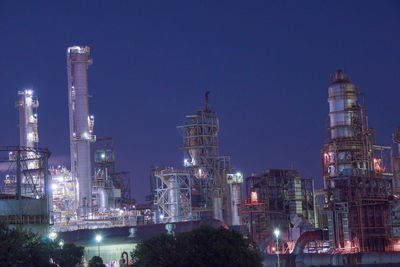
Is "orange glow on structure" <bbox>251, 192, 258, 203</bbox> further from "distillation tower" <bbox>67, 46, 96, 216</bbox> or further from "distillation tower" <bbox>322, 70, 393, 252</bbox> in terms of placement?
"distillation tower" <bbox>67, 46, 96, 216</bbox>

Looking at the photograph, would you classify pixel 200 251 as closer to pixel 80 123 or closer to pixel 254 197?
pixel 254 197

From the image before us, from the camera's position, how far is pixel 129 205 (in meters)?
119

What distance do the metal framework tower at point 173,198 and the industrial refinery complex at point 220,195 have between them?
0.48 feet

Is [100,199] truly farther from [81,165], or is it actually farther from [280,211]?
[280,211]

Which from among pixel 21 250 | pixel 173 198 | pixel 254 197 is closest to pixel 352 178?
pixel 254 197

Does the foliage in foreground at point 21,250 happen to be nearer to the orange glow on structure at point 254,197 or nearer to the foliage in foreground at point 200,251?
the foliage in foreground at point 200,251

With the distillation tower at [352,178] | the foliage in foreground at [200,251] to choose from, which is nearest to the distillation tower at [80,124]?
the distillation tower at [352,178]

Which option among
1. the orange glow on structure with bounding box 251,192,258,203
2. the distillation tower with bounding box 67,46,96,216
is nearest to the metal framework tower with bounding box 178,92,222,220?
the orange glow on structure with bounding box 251,192,258,203

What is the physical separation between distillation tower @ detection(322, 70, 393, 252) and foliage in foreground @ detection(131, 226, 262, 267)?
26462 mm

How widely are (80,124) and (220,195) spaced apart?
22.2 m

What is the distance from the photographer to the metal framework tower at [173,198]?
9697cm

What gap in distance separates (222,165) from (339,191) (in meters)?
28.3

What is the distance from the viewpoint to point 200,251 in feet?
173

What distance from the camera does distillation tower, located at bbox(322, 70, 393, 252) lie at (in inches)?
3095
